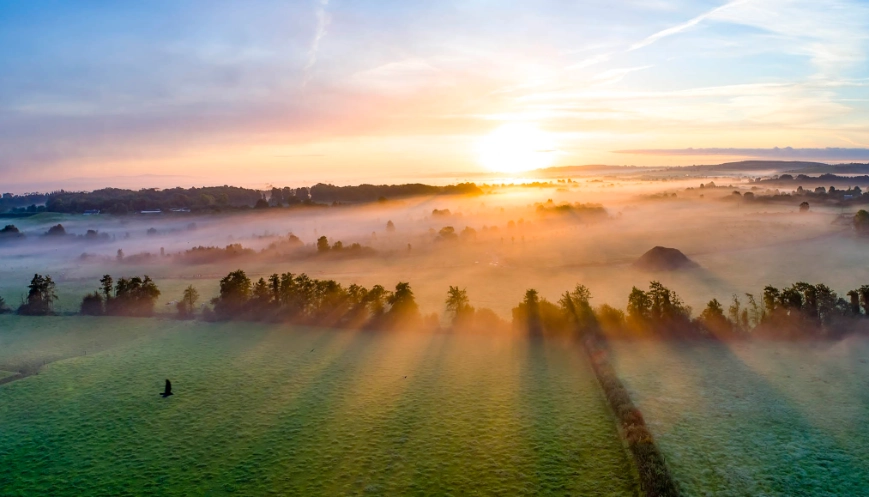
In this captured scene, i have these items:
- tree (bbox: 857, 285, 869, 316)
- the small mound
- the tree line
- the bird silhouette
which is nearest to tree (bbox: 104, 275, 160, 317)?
the tree line

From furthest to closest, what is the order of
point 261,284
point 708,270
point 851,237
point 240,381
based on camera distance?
point 851,237, point 708,270, point 261,284, point 240,381

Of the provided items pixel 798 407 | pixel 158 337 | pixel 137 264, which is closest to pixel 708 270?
pixel 798 407

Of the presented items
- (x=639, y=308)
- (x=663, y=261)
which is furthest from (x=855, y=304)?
(x=663, y=261)

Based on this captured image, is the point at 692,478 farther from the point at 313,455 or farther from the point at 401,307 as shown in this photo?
the point at 401,307

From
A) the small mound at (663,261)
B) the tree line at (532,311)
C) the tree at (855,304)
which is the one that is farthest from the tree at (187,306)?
the small mound at (663,261)

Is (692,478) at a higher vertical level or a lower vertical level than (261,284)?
lower

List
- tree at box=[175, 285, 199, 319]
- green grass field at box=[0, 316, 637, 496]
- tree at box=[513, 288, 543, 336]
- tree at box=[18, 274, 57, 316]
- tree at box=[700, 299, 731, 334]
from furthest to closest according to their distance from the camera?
tree at box=[18, 274, 57, 316], tree at box=[175, 285, 199, 319], tree at box=[513, 288, 543, 336], tree at box=[700, 299, 731, 334], green grass field at box=[0, 316, 637, 496]

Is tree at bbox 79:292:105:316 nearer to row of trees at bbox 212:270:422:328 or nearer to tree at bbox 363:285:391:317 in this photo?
row of trees at bbox 212:270:422:328

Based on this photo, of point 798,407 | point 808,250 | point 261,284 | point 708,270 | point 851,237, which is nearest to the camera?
point 798,407
